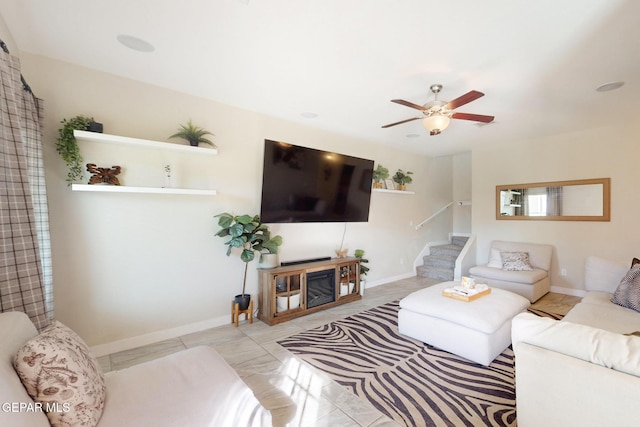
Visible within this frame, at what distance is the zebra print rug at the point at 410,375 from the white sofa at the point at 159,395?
1099 mm

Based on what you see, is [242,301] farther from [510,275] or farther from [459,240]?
[459,240]

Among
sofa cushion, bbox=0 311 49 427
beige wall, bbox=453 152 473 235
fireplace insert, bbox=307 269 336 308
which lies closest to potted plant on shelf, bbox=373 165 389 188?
fireplace insert, bbox=307 269 336 308

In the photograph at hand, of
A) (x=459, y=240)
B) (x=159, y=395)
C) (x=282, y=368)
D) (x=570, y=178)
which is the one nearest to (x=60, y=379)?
(x=159, y=395)

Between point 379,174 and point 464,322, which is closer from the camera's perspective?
point 464,322

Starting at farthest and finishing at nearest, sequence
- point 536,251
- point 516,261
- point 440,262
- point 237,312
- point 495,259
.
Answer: point 440,262 → point 495,259 → point 536,251 → point 516,261 → point 237,312

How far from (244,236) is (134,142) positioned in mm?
1412

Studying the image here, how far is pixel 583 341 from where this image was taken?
1.32 m

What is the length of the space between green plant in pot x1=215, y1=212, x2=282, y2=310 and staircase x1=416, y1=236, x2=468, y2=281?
12.5ft

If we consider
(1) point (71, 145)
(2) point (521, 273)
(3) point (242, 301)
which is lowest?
(3) point (242, 301)

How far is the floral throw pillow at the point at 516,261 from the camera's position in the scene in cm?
441

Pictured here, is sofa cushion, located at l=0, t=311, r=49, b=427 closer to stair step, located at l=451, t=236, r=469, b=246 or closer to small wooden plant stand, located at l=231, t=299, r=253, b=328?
small wooden plant stand, located at l=231, t=299, r=253, b=328

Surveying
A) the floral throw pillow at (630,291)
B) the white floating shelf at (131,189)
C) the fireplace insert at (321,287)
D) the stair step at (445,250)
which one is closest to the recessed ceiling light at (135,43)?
the white floating shelf at (131,189)

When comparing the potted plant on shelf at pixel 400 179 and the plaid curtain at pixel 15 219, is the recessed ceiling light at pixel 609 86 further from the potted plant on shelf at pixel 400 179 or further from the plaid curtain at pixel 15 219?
Result: the plaid curtain at pixel 15 219

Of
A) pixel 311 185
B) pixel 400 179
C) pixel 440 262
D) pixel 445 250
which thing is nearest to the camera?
pixel 311 185
